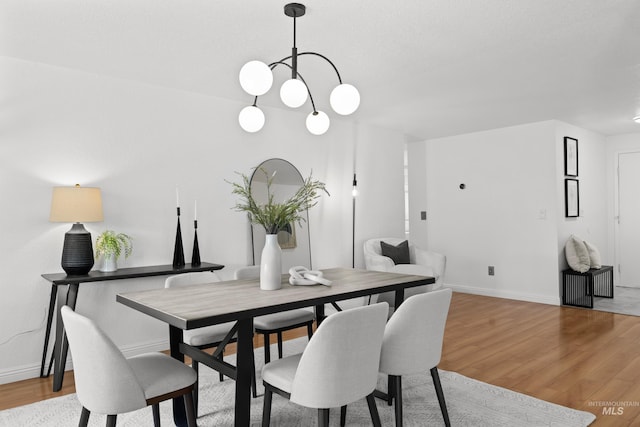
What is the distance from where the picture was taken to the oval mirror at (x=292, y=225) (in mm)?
4492

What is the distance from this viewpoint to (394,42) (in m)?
2.98

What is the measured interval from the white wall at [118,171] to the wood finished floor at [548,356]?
59 cm

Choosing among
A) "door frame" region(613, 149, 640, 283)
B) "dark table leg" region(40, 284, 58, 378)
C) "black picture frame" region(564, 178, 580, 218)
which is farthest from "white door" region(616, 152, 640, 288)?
"dark table leg" region(40, 284, 58, 378)

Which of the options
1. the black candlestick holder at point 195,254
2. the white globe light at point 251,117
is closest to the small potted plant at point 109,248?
the black candlestick holder at point 195,254

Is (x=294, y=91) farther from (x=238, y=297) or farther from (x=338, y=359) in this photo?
(x=338, y=359)

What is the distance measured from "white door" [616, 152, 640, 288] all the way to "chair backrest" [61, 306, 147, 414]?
717 cm

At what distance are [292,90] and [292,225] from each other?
2.59 m

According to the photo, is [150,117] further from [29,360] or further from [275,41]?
[29,360]

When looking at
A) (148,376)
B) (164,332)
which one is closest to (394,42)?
(148,376)

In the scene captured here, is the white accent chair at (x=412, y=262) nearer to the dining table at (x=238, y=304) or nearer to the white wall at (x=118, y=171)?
the white wall at (x=118, y=171)

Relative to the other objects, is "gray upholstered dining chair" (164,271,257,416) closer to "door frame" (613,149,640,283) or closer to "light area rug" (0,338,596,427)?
"light area rug" (0,338,596,427)

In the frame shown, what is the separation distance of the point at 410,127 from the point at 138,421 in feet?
15.2

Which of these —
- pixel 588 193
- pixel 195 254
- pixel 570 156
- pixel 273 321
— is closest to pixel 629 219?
pixel 588 193

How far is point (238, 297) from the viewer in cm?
216
